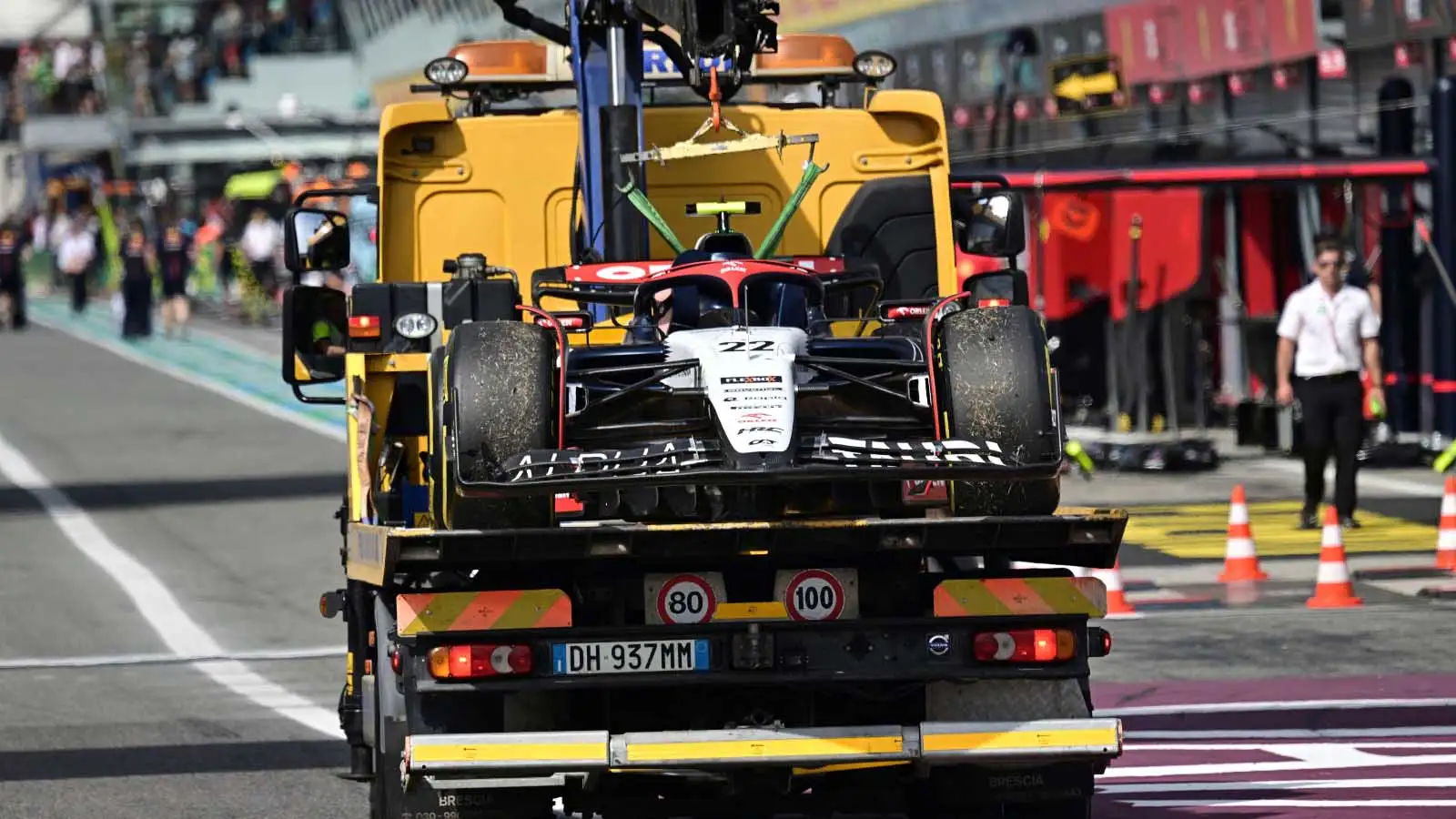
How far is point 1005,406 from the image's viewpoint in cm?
822

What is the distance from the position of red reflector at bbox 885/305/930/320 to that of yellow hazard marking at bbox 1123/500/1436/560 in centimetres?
823

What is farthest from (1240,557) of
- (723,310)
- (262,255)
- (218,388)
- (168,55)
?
(168,55)

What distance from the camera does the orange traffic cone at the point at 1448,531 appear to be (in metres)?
16.7

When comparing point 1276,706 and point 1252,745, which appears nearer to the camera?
point 1252,745

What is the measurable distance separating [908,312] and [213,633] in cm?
720

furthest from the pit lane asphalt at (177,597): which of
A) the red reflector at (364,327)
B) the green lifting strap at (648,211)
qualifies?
the green lifting strap at (648,211)

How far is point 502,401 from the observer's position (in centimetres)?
815

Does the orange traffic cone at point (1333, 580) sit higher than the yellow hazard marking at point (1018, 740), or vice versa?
the yellow hazard marking at point (1018, 740)

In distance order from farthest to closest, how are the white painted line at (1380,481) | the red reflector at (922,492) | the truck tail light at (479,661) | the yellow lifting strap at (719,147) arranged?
the white painted line at (1380,481), the yellow lifting strap at (719,147), the red reflector at (922,492), the truck tail light at (479,661)

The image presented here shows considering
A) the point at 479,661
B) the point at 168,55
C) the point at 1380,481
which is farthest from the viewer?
the point at 168,55

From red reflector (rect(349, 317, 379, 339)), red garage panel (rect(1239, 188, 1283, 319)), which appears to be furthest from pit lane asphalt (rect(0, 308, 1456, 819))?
red garage panel (rect(1239, 188, 1283, 319))

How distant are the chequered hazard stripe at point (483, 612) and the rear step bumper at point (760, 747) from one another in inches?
11.8

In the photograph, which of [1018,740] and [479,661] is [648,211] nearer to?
[479,661]

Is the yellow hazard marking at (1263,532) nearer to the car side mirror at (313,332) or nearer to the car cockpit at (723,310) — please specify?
the car side mirror at (313,332)
